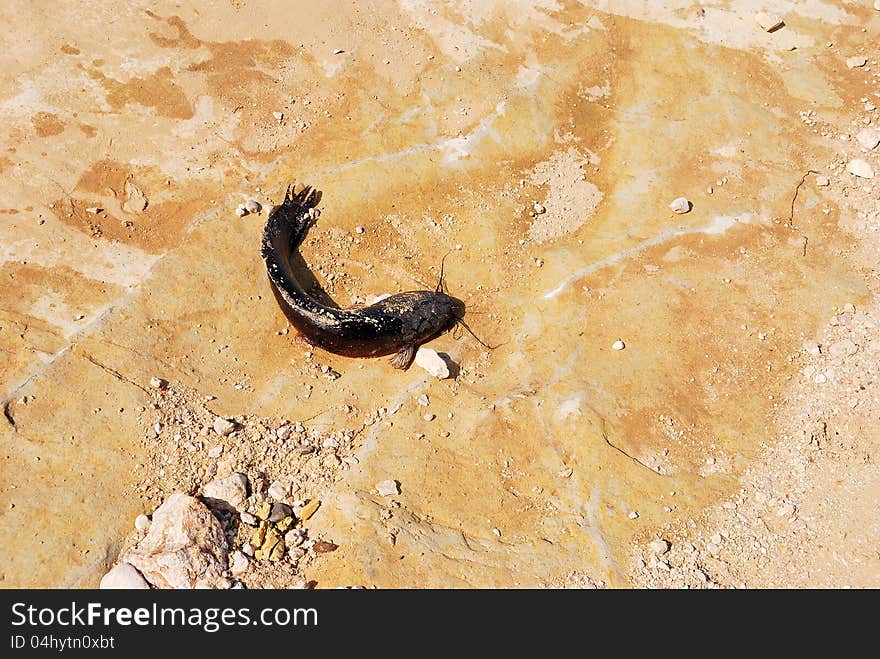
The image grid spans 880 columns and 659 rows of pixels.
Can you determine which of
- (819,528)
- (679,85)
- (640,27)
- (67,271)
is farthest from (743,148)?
(67,271)

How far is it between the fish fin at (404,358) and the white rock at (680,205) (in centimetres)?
521

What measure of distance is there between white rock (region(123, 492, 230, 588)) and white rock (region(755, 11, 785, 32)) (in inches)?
537

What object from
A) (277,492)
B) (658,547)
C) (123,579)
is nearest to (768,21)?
(658,547)

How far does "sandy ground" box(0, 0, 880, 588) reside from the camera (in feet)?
24.1

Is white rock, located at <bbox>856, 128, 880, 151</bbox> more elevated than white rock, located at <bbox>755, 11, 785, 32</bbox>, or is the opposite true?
white rock, located at <bbox>755, 11, 785, 32</bbox>

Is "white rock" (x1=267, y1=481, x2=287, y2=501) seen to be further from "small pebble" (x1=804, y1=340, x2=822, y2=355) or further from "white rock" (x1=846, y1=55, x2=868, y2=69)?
"white rock" (x1=846, y1=55, x2=868, y2=69)

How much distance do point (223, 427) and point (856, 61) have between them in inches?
536

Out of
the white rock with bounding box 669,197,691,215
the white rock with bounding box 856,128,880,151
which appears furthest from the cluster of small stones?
the white rock with bounding box 856,128,880,151

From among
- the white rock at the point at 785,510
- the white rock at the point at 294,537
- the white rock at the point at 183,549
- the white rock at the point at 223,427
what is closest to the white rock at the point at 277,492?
the white rock at the point at 294,537

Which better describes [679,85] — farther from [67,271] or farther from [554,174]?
[67,271]

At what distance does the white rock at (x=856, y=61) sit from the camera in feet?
40.2

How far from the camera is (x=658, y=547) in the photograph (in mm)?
7336

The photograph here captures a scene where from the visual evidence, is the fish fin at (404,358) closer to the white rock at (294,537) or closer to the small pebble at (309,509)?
the small pebble at (309,509)

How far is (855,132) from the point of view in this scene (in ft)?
38.0
